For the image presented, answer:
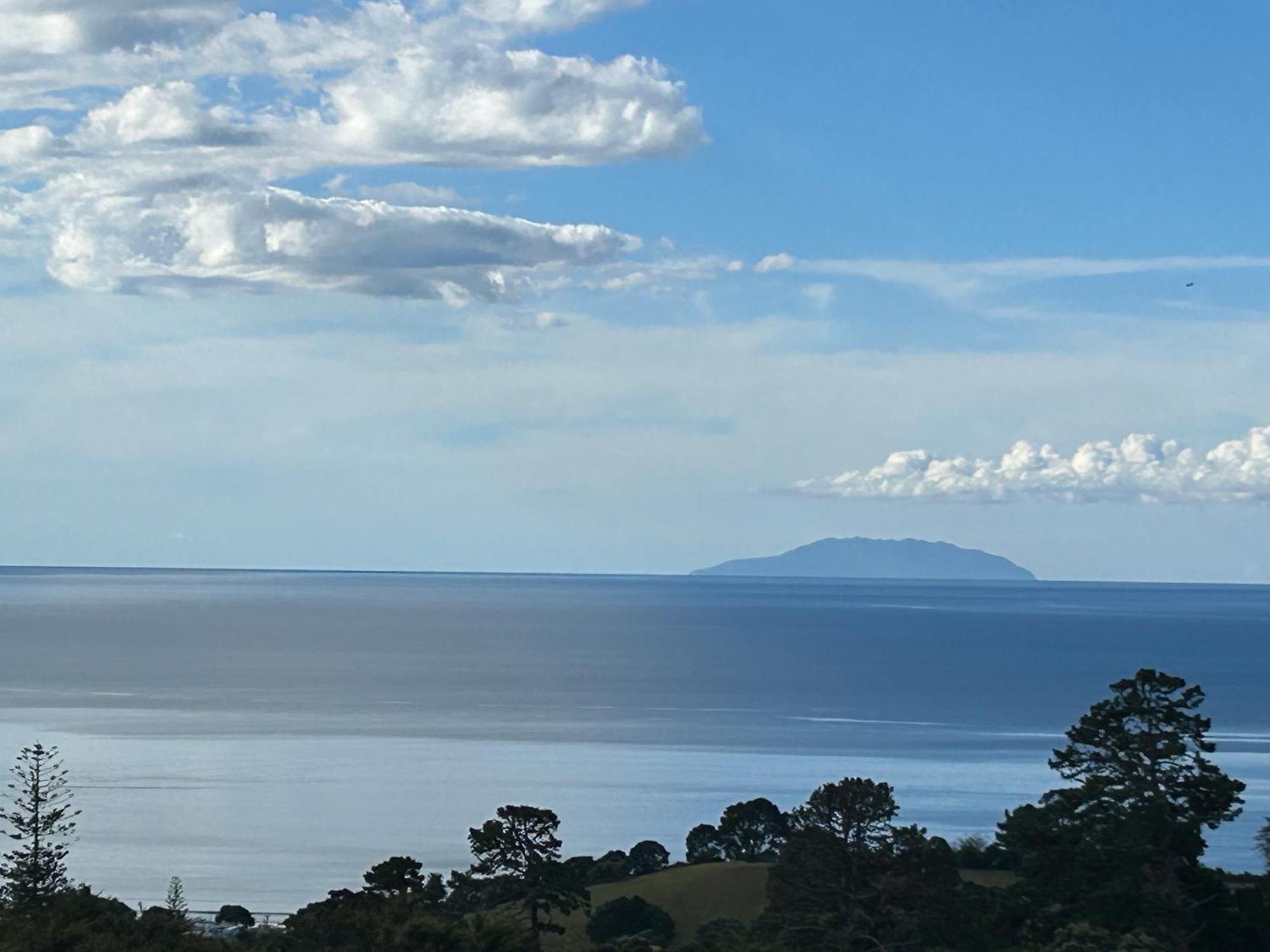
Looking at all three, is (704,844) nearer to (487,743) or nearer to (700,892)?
(700,892)

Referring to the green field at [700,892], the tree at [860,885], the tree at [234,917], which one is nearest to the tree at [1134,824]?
the tree at [860,885]

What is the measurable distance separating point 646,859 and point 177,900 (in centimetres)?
1897

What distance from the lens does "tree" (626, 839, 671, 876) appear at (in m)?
57.2

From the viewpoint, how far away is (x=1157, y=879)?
31.8 metres

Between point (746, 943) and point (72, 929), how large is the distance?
43.7 ft

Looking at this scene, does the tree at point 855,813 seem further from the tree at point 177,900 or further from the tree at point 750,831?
the tree at point 750,831

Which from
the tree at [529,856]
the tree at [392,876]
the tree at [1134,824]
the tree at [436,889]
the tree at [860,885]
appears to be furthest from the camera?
the tree at [436,889]

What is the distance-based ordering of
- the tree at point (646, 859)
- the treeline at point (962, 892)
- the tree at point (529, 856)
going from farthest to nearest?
the tree at point (646, 859), the tree at point (529, 856), the treeline at point (962, 892)

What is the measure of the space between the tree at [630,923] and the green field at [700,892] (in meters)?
0.43

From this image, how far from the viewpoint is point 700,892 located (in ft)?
167

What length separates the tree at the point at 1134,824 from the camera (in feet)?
104

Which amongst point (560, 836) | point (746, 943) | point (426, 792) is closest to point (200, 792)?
point (426, 792)

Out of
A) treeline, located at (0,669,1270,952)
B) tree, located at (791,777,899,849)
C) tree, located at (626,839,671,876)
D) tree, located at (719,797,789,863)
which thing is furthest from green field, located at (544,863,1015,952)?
tree, located at (791,777,899,849)

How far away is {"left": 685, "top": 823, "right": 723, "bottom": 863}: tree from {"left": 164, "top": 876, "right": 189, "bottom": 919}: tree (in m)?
19.7
